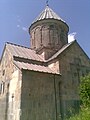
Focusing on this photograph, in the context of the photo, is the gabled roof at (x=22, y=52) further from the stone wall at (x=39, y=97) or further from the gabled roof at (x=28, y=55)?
the stone wall at (x=39, y=97)

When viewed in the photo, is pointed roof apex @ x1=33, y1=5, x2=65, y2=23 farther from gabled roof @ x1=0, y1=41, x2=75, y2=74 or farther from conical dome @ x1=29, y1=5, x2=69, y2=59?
gabled roof @ x1=0, y1=41, x2=75, y2=74

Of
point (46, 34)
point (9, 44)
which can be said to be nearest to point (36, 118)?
point (9, 44)

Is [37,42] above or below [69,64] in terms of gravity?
above

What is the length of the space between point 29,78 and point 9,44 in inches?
216

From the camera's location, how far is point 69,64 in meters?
15.5

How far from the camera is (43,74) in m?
13.6

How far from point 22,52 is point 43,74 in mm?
→ 4017

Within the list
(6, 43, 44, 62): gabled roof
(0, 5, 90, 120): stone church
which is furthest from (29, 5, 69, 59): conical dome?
(6, 43, 44, 62): gabled roof

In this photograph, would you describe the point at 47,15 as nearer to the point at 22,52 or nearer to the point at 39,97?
the point at 22,52

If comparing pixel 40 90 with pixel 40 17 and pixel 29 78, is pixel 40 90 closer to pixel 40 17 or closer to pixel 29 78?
pixel 29 78

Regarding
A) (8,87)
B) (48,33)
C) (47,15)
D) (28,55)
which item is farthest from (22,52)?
(47,15)

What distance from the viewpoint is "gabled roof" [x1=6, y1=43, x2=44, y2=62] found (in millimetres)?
16031

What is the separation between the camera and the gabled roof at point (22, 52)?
16.0 m

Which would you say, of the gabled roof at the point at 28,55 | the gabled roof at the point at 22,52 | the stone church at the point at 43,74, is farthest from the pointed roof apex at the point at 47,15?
the gabled roof at the point at 28,55
